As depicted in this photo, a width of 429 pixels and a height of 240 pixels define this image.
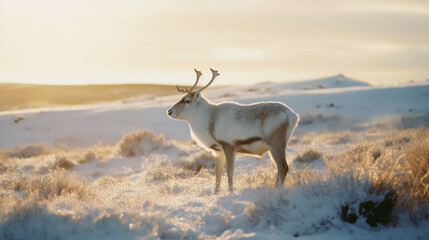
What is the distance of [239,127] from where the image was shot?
7.01 meters

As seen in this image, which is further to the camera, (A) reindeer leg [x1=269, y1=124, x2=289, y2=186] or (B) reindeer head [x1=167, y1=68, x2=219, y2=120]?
(B) reindeer head [x1=167, y1=68, x2=219, y2=120]

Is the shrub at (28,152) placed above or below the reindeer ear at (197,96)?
below

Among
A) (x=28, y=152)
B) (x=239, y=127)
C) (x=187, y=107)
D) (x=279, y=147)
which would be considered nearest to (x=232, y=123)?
(x=239, y=127)

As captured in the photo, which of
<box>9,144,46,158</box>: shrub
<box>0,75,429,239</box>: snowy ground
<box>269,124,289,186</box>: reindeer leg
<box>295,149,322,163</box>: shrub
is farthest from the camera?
<box>9,144,46,158</box>: shrub

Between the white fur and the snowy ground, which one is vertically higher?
the white fur

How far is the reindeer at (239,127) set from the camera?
6.72 metres

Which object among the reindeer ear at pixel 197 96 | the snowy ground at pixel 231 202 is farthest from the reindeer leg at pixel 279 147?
the reindeer ear at pixel 197 96

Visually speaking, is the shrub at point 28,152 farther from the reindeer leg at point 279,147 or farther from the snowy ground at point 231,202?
the reindeer leg at point 279,147

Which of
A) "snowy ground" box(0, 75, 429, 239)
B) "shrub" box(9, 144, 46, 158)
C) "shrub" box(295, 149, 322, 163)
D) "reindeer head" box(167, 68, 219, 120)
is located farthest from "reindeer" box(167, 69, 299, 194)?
"shrub" box(9, 144, 46, 158)

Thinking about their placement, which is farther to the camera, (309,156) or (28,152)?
(28,152)

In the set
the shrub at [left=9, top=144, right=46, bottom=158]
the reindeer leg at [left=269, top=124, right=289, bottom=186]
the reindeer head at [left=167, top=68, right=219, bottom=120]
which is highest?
the reindeer head at [left=167, top=68, right=219, bottom=120]

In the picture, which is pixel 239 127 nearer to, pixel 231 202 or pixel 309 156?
pixel 231 202

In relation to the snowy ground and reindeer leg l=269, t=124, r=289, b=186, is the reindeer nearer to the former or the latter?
reindeer leg l=269, t=124, r=289, b=186

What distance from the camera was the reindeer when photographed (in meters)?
6.72
